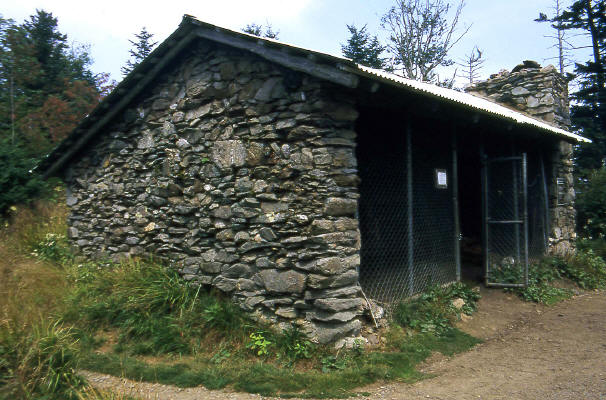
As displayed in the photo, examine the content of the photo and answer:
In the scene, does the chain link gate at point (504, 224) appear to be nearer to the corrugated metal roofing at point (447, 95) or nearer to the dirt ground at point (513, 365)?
the dirt ground at point (513, 365)

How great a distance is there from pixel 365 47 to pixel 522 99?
1285 cm

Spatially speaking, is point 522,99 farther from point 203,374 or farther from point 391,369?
point 203,374

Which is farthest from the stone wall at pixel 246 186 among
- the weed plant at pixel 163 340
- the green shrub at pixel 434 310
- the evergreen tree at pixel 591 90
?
the evergreen tree at pixel 591 90

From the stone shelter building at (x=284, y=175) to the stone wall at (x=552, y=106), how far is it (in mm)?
1944

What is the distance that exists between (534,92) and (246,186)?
9.79 meters

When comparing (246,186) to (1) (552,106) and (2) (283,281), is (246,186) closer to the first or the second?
(2) (283,281)

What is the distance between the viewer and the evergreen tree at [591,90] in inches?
763

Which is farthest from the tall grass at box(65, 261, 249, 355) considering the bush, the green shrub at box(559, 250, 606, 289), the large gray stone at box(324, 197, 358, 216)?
the bush

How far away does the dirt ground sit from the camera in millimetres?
4773

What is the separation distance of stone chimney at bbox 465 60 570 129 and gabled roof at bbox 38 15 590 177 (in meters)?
2.59

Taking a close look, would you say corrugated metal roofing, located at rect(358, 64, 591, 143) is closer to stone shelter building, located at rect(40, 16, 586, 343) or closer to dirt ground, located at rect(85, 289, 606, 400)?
stone shelter building, located at rect(40, 16, 586, 343)

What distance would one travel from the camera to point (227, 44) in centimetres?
646

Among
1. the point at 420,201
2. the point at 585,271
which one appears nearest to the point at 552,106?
the point at 585,271

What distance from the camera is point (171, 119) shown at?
24.4ft
